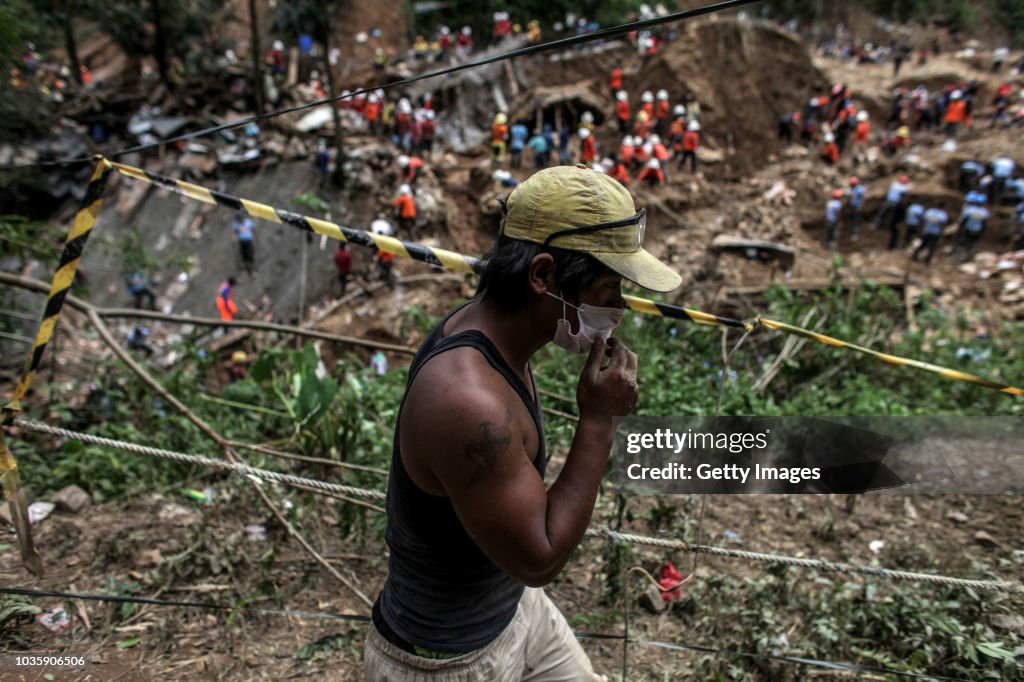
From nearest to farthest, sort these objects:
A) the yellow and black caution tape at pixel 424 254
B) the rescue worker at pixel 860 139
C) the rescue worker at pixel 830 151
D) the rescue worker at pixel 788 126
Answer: the yellow and black caution tape at pixel 424 254 → the rescue worker at pixel 860 139 → the rescue worker at pixel 830 151 → the rescue worker at pixel 788 126

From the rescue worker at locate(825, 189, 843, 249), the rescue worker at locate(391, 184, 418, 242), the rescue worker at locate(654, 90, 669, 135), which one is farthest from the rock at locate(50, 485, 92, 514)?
the rescue worker at locate(654, 90, 669, 135)

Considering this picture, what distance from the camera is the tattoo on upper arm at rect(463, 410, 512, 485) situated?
1.15 m

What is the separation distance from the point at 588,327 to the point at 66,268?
6.99 feet

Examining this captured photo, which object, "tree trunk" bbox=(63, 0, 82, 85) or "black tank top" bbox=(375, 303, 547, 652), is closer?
"black tank top" bbox=(375, 303, 547, 652)

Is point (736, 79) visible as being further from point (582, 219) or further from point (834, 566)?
point (582, 219)

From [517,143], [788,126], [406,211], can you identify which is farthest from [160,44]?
[788,126]

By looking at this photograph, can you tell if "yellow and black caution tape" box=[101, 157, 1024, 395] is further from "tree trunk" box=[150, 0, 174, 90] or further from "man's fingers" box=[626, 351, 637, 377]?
"tree trunk" box=[150, 0, 174, 90]

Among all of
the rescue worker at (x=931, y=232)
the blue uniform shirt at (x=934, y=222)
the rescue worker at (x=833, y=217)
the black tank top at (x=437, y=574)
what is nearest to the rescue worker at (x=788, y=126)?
the rescue worker at (x=833, y=217)

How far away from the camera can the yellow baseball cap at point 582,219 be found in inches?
50.5

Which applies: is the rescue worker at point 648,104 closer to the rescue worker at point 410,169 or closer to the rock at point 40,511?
the rescue worker at point 410,169

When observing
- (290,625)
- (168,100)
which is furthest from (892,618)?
(168,100)

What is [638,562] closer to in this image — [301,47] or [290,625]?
[290,625]

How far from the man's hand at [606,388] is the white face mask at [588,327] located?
0.05m

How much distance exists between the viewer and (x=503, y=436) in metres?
1.17
